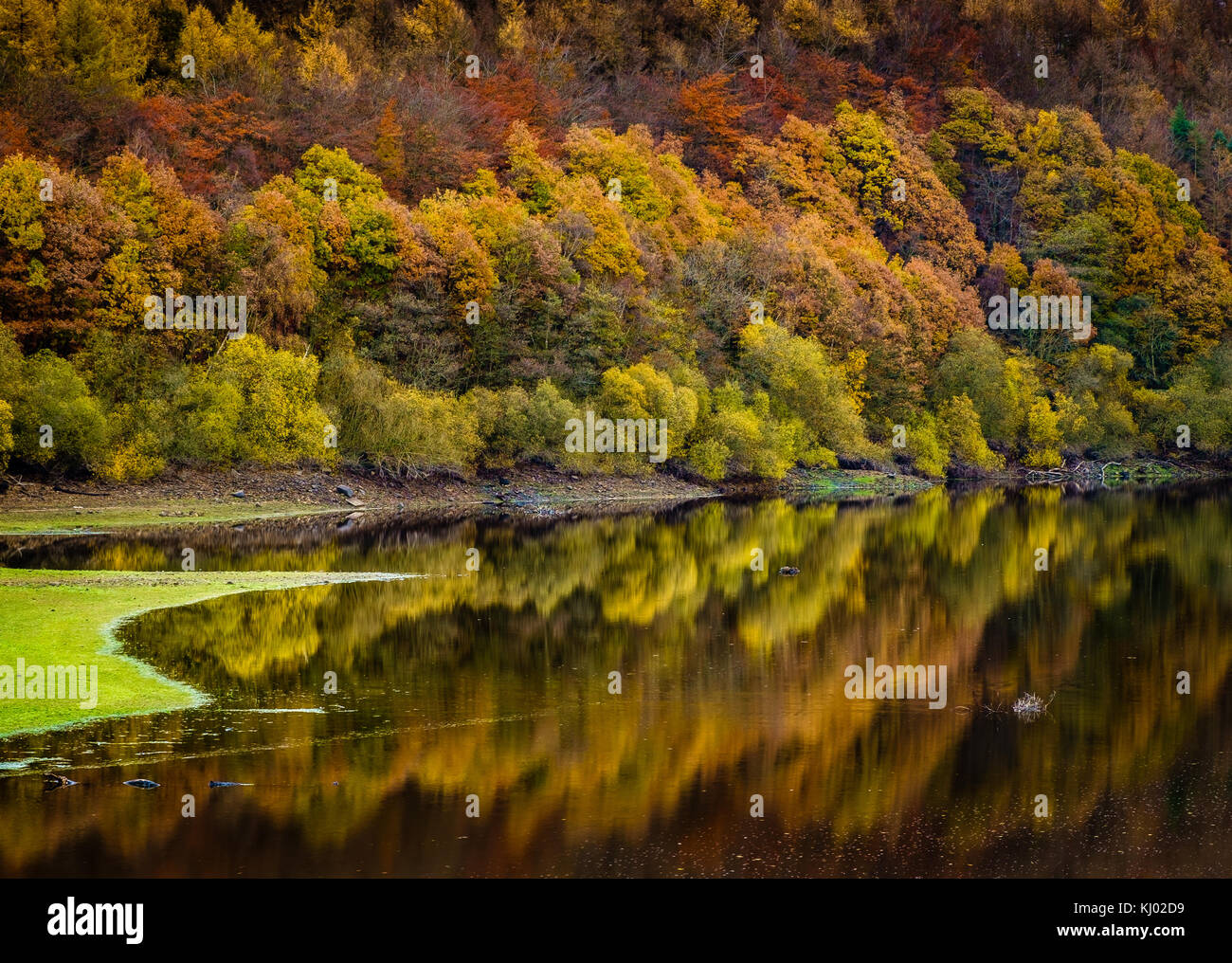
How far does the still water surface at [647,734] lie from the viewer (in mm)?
16953

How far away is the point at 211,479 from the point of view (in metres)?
60.8

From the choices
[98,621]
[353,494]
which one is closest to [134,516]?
[353,494]

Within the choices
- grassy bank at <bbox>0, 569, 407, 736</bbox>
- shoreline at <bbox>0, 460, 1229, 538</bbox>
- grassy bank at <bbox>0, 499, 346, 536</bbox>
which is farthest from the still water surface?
shoreline at <bbox>0, 460, 1229, 538</bbox>

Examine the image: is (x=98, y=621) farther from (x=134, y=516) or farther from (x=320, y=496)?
(x=320, y=496)

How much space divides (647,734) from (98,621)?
13.0 meters

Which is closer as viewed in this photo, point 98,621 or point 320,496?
point 98,621

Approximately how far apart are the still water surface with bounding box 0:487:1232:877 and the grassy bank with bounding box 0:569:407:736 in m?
0.72

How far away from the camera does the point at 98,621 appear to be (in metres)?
29.0

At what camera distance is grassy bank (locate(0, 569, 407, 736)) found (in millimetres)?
22344

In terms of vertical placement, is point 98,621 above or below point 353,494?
below

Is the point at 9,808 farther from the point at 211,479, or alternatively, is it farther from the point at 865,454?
the point at 865,454

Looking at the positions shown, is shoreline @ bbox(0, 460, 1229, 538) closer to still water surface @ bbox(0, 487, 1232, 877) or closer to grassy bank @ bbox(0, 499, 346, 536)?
grassy bank @ bbox(0, 499, 346, 536)

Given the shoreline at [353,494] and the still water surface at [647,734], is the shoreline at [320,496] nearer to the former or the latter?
the shoreline at [353,494]

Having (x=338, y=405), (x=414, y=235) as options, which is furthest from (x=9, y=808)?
(x=414, y=235)
